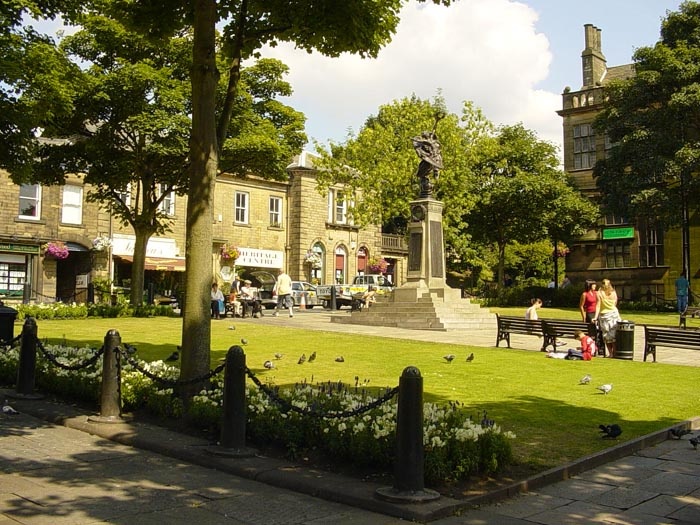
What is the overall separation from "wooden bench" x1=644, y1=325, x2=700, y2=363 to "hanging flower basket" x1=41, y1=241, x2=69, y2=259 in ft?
94.2

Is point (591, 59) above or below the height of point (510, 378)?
above

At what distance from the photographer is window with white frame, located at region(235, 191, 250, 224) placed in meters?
44.2

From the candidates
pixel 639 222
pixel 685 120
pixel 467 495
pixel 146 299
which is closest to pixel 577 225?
pixel 639 222

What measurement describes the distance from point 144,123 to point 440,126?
725 inches

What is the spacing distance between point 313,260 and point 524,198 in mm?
14469

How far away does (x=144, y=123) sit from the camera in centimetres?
→ 2238

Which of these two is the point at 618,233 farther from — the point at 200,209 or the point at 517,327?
the point at 200,209

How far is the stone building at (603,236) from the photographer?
4009 centimetres

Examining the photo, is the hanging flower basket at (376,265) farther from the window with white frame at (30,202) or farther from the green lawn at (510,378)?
the green lawn at (510,378)

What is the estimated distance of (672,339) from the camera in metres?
14.3

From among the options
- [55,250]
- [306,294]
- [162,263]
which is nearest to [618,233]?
[306,294]

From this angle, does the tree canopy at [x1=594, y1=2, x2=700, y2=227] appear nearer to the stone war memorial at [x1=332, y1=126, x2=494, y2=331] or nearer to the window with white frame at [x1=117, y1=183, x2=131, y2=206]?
the stone war memorial at [x1=332, y1=126, x2=494, y2=331]

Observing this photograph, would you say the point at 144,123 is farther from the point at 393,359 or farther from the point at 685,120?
the point at 685,120

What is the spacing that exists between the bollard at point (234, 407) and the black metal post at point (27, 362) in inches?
170
